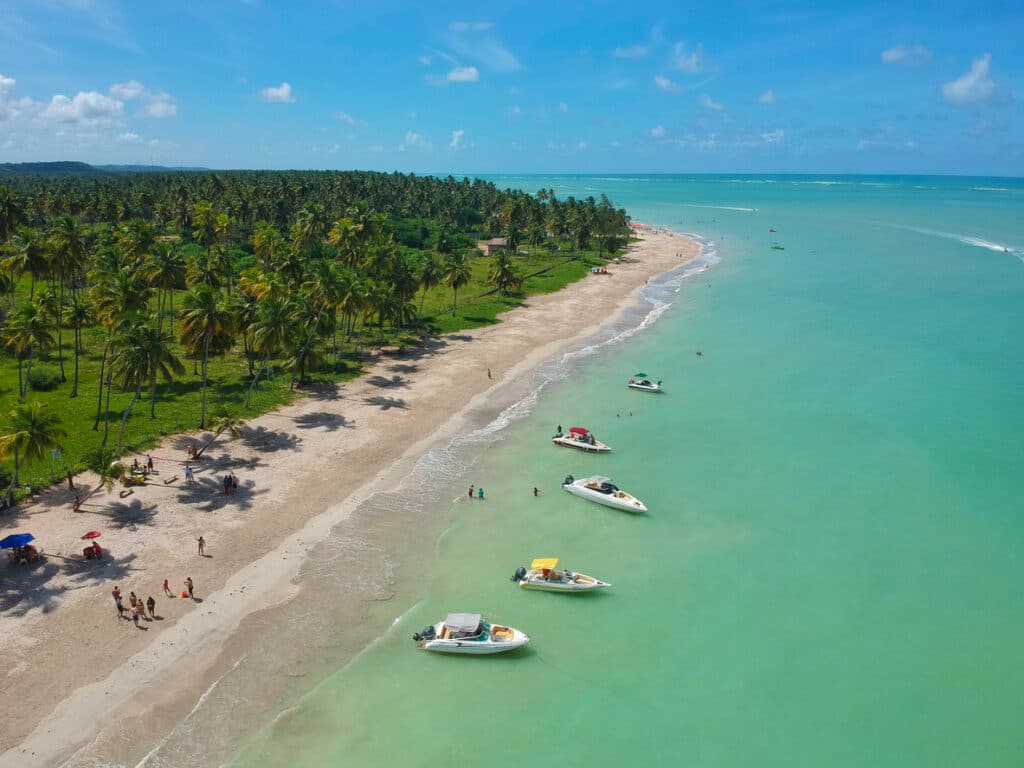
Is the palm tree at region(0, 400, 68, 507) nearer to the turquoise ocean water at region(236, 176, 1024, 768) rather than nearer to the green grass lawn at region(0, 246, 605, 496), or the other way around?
the green grass lawn at region(0, 246, 605, 496)

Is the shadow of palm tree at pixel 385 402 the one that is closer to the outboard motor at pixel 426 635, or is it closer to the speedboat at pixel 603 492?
the speedboat at pixel 603 492

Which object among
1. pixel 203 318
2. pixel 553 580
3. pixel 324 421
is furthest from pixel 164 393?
pixel 553 580

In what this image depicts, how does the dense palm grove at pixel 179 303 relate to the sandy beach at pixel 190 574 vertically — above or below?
above

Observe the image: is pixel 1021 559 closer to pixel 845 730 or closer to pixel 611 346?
pixel 845 730

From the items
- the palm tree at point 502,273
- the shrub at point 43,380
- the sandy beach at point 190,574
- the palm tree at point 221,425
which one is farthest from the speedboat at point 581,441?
the palm tree at point 502,273

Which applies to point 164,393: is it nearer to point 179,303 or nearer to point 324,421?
point 324,421

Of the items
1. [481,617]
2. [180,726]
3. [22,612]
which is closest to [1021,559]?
[481,617]
